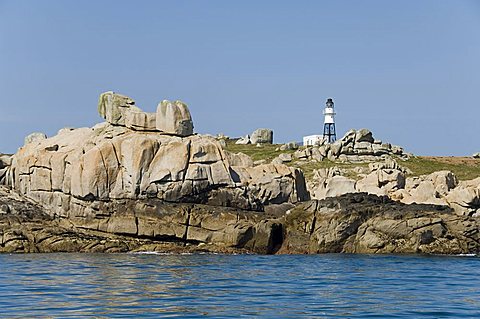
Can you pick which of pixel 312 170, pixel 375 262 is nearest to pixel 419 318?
pixel 375 262

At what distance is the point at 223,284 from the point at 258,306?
7.03m

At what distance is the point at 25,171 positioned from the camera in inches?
2334

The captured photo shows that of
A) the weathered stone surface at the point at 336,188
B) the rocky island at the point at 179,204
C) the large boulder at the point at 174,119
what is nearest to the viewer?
the rocky island at the point at 179,204

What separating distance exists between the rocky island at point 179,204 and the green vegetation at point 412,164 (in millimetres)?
34944

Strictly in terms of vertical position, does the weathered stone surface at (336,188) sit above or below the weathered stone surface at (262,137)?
Answer: below

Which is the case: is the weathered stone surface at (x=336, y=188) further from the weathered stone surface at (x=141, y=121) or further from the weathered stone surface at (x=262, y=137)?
the weathered stone surface at (x=262, y=137)

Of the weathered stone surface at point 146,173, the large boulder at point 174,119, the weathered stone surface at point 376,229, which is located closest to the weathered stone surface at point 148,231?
the weathered stone surface at point 146,173

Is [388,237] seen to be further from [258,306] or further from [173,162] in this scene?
[258,306]

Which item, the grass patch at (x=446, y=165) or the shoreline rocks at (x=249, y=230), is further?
the grass patch at (x=446, y=165)

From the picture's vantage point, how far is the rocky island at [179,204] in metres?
52.6

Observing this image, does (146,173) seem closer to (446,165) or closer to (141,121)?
(141,121)

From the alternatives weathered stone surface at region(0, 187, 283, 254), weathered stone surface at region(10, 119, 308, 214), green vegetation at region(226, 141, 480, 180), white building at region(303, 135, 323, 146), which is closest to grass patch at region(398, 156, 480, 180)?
green vegetation at region(226, 141, 480, 180)

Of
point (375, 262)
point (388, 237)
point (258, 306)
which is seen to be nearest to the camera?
point (258, 306)

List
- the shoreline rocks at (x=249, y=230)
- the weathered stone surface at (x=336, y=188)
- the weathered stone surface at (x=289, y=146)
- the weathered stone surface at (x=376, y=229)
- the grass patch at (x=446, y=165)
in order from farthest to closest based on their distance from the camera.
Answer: the weathered stone surface at (x=289, y=146) → the grass patch at (x=446, y=165) → the weathered stone surface at (x=336, y=188) → the shoreline rocks at (x=249, y=230) → the weathered stone surface at (x=376, y=229)
